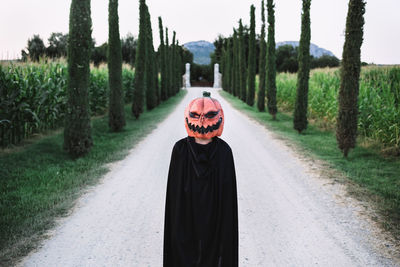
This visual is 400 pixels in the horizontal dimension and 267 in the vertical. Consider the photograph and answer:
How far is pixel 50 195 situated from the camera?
6.35m

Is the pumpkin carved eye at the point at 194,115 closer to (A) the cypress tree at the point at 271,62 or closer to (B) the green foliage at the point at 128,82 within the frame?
(A) the cypress tree at the point at 271,62

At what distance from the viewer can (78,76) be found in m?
9.27

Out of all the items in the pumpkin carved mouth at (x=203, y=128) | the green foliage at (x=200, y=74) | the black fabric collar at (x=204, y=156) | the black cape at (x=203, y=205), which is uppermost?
the green foliage at (x=200, y=74)

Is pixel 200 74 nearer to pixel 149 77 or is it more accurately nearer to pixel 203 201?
pixel 149 77

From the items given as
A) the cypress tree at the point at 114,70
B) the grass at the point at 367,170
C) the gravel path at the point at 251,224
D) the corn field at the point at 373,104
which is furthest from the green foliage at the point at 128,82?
the gravel path at the point at 251,224

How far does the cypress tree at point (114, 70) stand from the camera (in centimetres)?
1434

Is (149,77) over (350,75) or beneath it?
over

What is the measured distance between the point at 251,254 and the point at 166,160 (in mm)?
5251

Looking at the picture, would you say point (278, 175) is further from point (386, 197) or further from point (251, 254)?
point (251, 254)

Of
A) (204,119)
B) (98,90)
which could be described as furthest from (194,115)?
(98,90)

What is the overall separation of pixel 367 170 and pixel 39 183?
283 inches

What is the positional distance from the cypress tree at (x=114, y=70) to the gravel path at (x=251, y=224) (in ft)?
20.5

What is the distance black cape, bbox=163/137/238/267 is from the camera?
9.30 ft

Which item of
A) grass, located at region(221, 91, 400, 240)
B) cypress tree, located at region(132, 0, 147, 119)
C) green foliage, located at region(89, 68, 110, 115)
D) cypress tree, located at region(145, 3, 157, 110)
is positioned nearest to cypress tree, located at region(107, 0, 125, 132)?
green foliage, located at region(89, 68, 110, 115)
